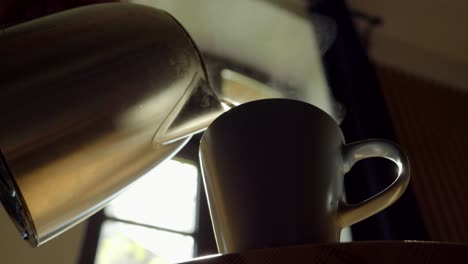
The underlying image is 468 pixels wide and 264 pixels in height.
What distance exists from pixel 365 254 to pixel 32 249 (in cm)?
57

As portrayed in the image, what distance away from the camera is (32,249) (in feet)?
2.19

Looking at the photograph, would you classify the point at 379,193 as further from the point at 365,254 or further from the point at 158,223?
the point at 158,223

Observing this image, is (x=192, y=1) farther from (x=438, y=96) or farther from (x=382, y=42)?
(x=438, y=96)

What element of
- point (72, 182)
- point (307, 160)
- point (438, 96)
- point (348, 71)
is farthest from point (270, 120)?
point (438, 96)

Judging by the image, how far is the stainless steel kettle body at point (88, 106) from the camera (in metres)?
0.31

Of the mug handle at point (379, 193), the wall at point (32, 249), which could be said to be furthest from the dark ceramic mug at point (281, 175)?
the wall at point (32, 249)

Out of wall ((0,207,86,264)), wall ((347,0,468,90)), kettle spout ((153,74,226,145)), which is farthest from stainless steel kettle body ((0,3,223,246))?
wall ((347,0,468,90))

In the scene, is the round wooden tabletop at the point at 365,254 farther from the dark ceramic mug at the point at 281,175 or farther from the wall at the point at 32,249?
the wall at the point at 32,249

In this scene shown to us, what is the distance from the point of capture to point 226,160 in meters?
0.34

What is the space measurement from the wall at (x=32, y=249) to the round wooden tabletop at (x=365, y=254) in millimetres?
511

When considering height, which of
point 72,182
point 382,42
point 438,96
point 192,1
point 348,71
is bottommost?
point 438,96

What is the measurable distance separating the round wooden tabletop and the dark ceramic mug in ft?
0.21

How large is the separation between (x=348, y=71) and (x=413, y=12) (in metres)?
0.60

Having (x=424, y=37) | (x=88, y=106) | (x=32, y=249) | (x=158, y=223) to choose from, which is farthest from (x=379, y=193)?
(x=424, y=37)
